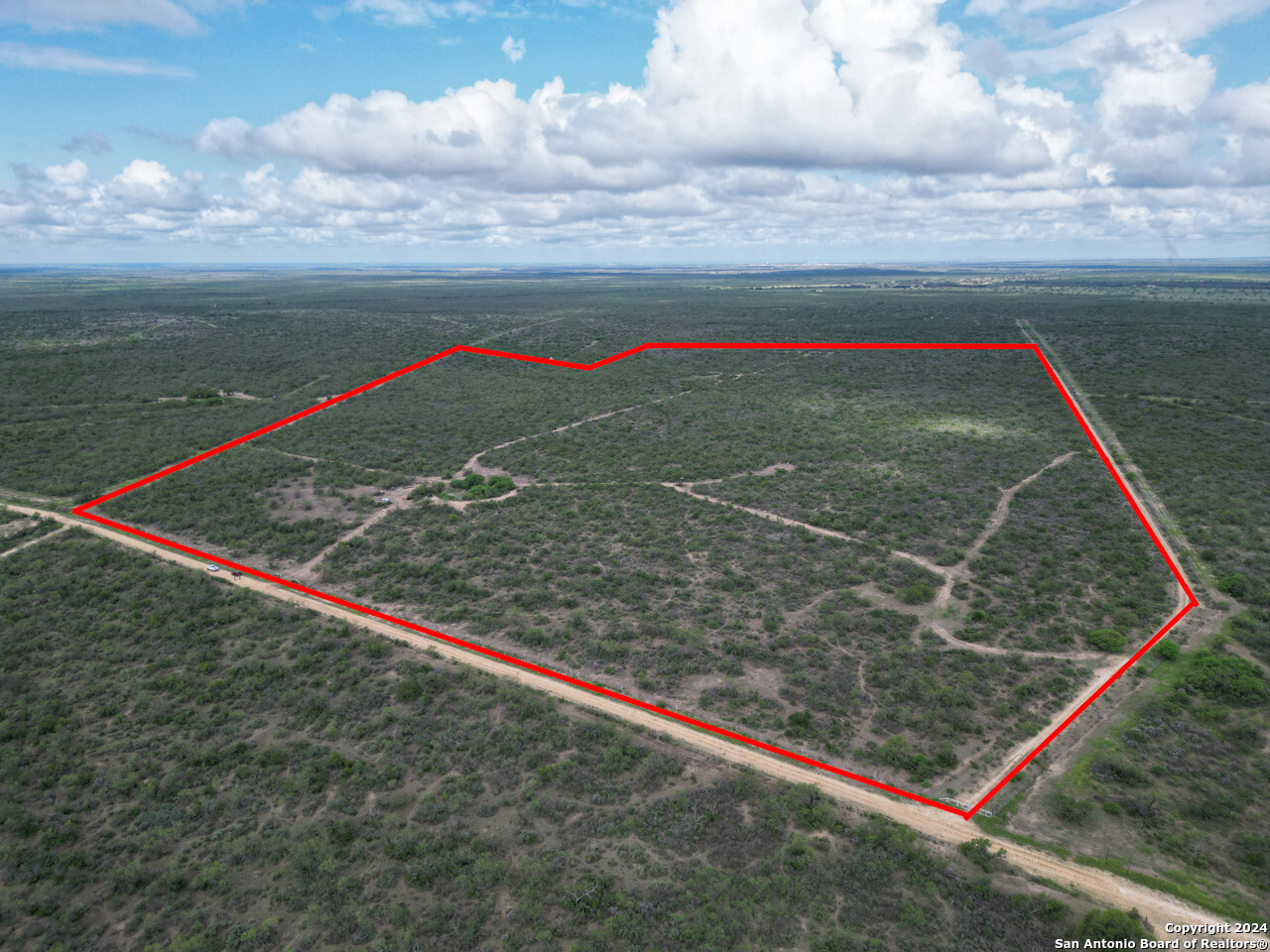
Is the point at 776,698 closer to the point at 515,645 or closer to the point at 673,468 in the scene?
the point at 515,645

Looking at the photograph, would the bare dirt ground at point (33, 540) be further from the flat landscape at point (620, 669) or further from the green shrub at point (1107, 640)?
the green shrub at point (1107, 640)

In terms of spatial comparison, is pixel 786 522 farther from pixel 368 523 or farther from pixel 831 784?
pixel 368 523

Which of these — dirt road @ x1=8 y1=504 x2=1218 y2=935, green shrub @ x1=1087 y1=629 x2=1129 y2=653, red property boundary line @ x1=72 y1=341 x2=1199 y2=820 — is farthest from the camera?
green shrub @ x1=1087 y1=629 x2=1129 y2=653

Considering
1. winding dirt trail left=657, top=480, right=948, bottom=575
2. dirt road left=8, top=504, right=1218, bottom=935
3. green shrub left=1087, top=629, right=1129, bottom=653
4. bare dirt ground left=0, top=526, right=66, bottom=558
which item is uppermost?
bare dirt ground left=0, top=526, right=66, bottom=558

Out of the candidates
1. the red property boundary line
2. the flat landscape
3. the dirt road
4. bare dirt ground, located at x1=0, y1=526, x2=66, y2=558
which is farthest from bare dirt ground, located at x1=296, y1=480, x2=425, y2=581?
bare dirt ground, located at x1=0, y1=526, x2=66, y2=558

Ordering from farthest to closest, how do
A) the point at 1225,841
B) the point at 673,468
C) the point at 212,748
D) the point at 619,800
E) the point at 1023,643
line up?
the point at 673,468
the point at 1023,643
the point at 212,748
the point at 619,800
the point at 1225,841

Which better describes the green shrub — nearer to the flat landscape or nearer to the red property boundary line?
the flat landscape

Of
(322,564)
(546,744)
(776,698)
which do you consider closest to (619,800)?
(546,744)
